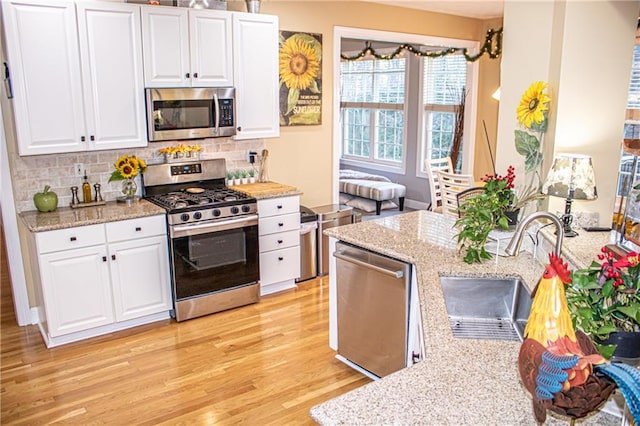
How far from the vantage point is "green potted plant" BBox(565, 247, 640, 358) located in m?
1.34

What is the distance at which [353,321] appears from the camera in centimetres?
330

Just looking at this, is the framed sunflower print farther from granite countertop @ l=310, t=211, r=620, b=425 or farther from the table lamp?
granite countertop @ l=310, t=211, r=620, b=425

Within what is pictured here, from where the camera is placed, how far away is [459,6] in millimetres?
5988

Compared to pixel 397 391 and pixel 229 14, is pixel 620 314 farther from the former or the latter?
pixel 229 14

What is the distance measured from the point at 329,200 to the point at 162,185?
1.91 m

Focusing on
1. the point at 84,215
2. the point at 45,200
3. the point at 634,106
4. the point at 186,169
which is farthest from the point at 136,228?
the point at 634,106

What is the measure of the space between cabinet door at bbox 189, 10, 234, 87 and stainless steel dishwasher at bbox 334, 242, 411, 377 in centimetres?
201

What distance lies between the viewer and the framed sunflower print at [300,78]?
Result: 5098 mm

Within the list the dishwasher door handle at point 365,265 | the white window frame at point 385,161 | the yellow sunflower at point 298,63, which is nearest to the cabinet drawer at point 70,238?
the dishwasher door handle at point 365,265

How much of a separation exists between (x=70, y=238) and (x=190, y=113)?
1.38m

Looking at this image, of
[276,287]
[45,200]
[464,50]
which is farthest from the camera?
[464,50]

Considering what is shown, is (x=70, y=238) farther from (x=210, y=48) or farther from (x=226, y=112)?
(x=210, y=48)

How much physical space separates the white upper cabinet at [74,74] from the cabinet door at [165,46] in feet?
0.23

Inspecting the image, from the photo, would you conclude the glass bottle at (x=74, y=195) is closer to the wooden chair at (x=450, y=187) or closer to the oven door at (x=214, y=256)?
the oven door at (x=214, y=256)
